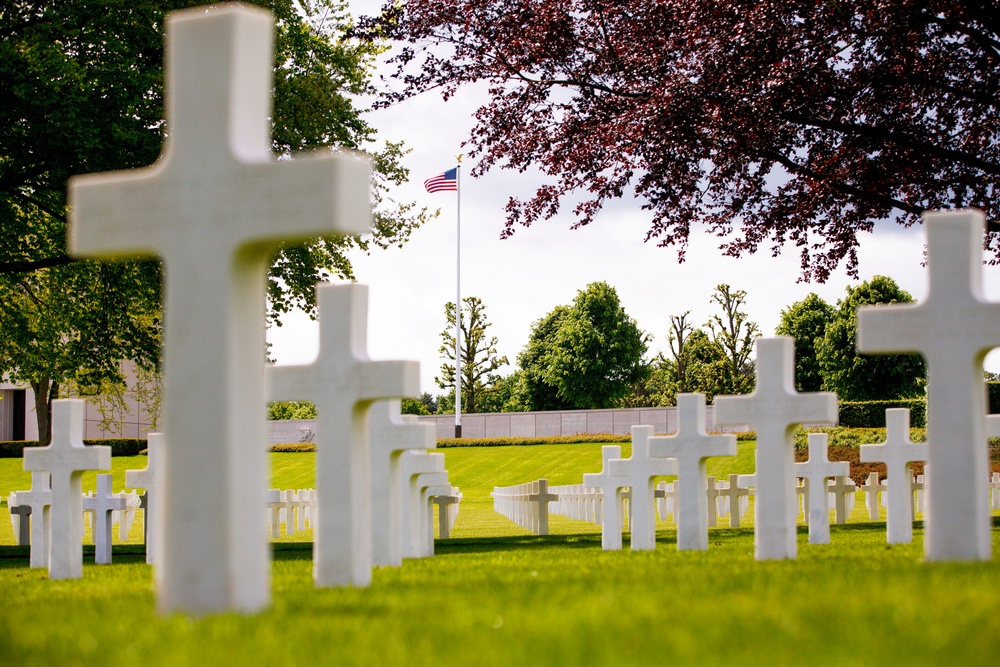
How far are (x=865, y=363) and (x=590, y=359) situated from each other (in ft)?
56.7

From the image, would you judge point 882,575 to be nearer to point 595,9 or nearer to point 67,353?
point 595,9

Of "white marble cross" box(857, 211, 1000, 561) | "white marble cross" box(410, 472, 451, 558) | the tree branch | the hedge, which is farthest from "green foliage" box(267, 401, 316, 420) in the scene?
"white marble cross" box(857, 211, 1000, 561)

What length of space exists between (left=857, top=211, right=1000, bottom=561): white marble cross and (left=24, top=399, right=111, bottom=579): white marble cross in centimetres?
642

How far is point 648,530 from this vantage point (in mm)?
11164

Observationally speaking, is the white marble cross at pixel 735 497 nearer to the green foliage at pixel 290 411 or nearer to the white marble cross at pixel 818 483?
the white marble cross at pixel 818 483

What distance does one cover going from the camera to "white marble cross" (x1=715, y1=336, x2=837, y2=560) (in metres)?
8.06

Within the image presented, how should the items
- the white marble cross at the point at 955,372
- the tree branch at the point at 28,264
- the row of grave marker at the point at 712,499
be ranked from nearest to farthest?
1. the white marble cross at the point at 955,372
2. the tree branch at the point at 28,264
3. the row of grave marker at the point at 712,499

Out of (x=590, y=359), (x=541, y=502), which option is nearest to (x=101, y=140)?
(x=541, y=502)

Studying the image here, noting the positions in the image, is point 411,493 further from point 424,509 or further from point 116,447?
point 116,447

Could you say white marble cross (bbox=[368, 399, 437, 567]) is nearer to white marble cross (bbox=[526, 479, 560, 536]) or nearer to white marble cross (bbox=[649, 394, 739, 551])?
white marble cross (bbox=[649, 394, 739, 551])

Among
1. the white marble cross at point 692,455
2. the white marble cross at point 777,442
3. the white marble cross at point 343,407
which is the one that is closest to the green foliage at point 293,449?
the white marble cross at point 692,455

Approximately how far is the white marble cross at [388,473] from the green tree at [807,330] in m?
61.7

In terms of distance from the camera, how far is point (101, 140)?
51.9ft

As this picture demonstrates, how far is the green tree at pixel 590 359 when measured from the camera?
71.2 m
